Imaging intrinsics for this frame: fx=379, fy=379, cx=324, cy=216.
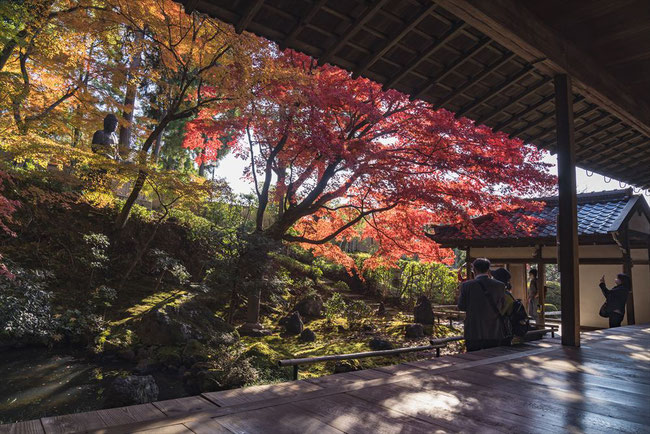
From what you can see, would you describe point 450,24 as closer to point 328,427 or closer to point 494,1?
point 494,1

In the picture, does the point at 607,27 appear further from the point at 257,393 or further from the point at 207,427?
the point at 207,427

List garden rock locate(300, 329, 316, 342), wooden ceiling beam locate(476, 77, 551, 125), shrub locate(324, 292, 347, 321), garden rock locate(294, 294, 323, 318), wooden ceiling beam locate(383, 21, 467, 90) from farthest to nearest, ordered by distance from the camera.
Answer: garden rock locate(294, 294, 323, 318) → shrub locate(324, 292, 347, 321) → garden rock locate(300, 329, 316, 342) → wooden ceiling beam locate(476, 77, 551, 125) → wooden ceiling beam locate(383, 21, 467, 90)

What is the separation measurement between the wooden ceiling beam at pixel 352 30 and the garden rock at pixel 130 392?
477 cm

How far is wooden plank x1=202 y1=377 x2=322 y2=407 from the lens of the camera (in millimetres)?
2639

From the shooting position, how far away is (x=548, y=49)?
449 cm

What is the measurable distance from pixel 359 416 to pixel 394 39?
3.40m

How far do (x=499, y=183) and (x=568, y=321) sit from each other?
178 inches

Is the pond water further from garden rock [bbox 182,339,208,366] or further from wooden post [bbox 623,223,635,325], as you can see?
wooden post [bbox 623,223,635,325]

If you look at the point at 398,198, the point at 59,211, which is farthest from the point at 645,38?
the point at 59,211

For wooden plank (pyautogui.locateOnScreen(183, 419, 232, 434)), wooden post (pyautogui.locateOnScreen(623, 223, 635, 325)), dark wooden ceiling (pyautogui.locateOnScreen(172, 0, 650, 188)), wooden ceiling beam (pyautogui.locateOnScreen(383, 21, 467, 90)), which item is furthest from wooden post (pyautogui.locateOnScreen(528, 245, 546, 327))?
wooden plank (pyautogui.locateOnScreen(183, 419, 232, 434))

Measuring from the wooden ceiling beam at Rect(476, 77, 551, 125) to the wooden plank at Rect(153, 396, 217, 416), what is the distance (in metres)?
5.06

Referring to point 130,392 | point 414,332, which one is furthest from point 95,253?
point 414,332

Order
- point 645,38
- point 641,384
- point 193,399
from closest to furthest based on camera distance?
point 193,399, point 641,384, point 645,38

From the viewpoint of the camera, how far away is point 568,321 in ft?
16.3
